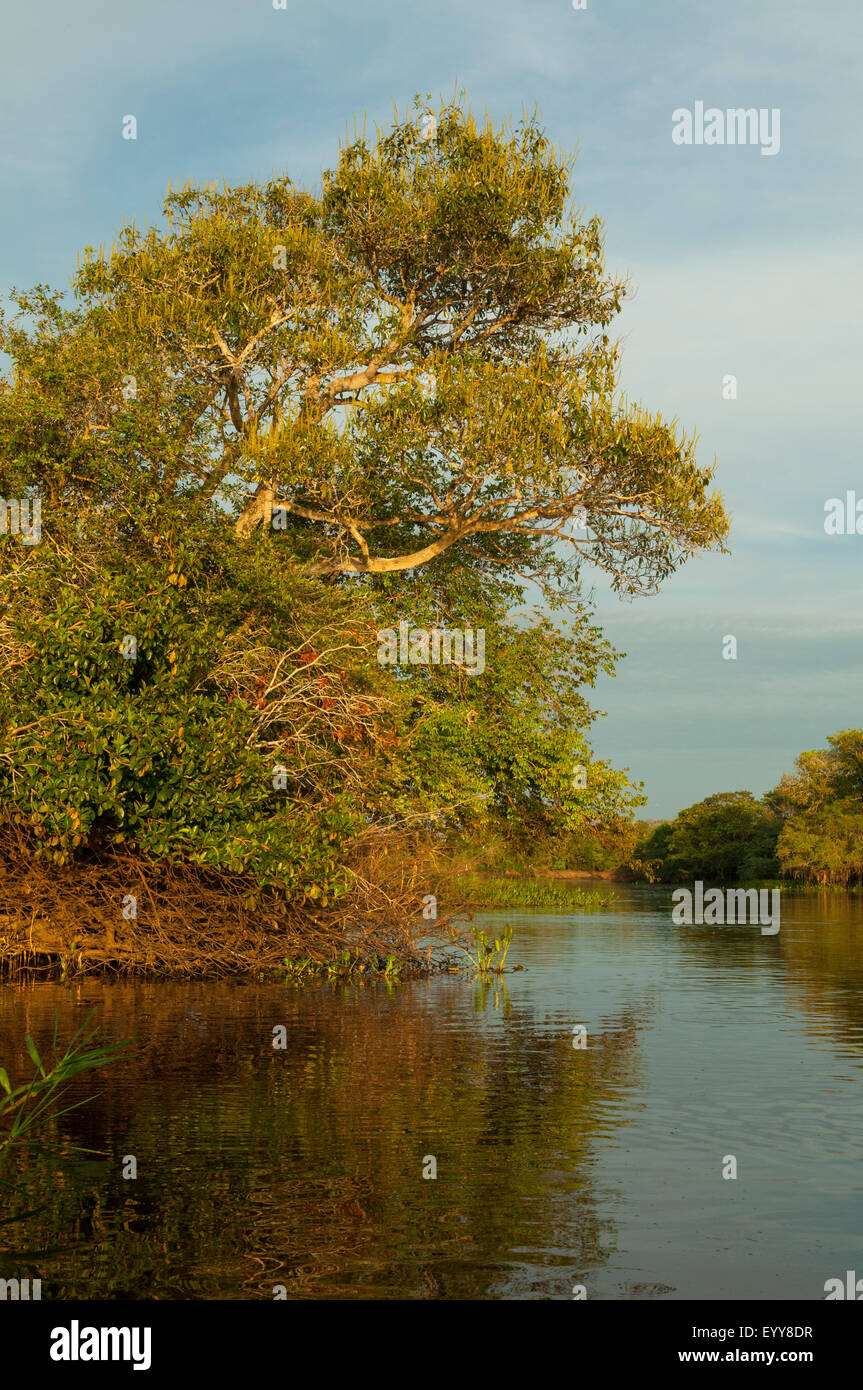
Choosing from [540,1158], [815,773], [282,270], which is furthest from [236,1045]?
[815,773]

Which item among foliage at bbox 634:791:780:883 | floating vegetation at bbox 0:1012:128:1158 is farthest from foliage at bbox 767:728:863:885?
floating vegetation at bbox 0:1012:128:1158

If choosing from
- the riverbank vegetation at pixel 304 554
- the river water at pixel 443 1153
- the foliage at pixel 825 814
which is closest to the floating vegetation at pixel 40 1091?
the river water at pixel 443 1153

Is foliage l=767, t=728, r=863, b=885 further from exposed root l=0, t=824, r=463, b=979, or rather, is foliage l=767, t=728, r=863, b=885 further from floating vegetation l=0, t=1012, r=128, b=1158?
floating vegetation l=0, t=1012, r=128, b=1158

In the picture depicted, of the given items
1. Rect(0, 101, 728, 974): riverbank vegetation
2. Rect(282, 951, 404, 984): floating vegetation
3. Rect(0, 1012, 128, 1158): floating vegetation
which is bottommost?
Rect(282, 951, 404, 984): floating vegetation

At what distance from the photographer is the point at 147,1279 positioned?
7254 millimetres

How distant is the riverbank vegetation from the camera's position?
2052cm

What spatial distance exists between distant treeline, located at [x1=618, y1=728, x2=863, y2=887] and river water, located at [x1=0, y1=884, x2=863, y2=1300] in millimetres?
59762

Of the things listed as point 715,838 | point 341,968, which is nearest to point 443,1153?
point 341,968

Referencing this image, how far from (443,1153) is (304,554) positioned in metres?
24.1

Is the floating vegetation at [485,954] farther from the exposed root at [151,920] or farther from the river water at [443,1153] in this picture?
the river water at [443,1153]

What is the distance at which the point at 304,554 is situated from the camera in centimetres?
3319

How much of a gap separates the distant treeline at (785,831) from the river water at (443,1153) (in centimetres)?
5976

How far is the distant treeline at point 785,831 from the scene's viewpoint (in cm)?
9906
